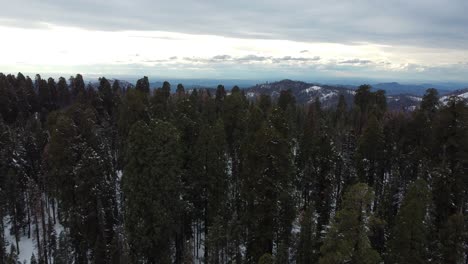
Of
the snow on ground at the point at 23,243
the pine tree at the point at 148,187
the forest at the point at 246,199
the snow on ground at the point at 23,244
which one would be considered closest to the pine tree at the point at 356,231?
the forest at the point at 246,199

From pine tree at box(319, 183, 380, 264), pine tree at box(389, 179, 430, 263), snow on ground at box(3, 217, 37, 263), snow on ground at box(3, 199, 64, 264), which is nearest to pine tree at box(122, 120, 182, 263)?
pine tree at box(319, 183, 380, 264)

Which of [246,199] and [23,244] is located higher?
[246,199]

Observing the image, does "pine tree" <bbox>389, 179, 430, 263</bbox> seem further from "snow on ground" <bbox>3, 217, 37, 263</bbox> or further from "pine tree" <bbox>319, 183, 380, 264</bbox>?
"snow on ground" <bbox>3, 217, 37, 263</bbox>

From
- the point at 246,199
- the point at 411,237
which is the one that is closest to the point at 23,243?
the point at 246,199

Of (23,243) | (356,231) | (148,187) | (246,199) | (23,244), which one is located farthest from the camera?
(23,243)

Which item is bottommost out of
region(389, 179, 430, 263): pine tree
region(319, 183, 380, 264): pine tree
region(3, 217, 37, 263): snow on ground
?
region(3, 217, 37, 263): snow on ground

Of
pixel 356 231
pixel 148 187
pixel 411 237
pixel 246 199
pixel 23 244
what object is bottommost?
pixel 23 244

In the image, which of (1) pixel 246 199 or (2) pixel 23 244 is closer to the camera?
(1) pixel 246 199

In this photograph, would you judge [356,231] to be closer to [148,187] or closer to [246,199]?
[246,199]

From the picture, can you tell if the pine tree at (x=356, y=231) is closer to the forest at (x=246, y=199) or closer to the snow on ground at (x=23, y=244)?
the forest at (x=246, y=199)

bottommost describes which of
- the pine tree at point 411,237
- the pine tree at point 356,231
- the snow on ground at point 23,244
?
the snow on ground at point 23,244

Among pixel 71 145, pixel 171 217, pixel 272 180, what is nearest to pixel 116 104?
pixel 71 145
